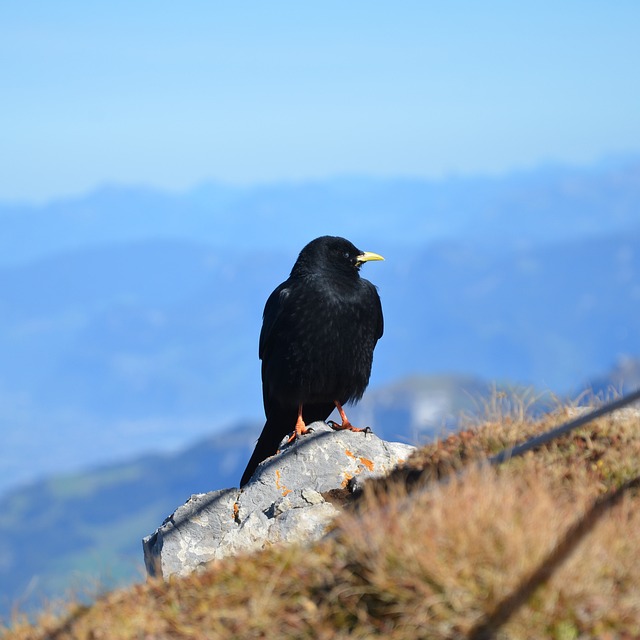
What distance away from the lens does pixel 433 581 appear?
13.8ft

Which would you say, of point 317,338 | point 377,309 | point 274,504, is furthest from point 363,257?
point 274,504

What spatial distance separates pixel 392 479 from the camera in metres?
6.86

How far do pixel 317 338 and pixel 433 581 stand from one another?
5.93 m

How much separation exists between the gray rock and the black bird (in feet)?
3.40

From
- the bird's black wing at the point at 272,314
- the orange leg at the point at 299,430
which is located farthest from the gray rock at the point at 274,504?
the bird's black wing at the point at 272,314

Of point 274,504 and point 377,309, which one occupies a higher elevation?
point 377,309

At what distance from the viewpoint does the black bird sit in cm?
1003

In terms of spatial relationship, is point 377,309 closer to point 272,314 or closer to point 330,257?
point 330,257

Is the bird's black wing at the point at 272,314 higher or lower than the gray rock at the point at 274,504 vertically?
higher

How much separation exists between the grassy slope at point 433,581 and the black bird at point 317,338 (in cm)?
464

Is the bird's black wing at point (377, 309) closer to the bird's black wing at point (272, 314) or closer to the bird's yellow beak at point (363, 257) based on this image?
the bird's yellow beak at point (363, 257)

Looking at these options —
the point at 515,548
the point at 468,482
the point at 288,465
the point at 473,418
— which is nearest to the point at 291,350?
the point at 288,465

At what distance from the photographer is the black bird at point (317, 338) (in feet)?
32.9

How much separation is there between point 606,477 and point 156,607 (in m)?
2.89
